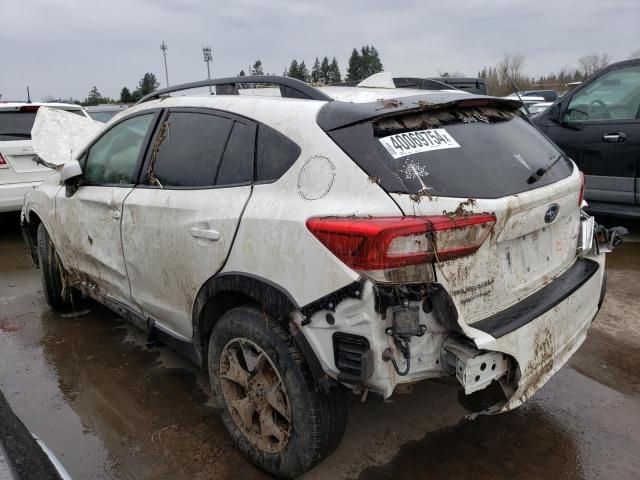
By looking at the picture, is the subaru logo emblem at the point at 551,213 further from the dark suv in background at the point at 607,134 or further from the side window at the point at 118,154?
the dark suv in background at the point at 607,134

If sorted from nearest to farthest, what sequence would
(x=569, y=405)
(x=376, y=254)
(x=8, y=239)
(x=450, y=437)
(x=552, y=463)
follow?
1. (x=376, y=254)
2. (x=552, y=463)
3. (x=450, y=437)
4. (x=569, y=405)
5. (x=8, y=239)

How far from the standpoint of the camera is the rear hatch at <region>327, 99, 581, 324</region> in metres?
1.93

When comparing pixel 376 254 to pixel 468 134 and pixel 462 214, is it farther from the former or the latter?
pixel 468 134

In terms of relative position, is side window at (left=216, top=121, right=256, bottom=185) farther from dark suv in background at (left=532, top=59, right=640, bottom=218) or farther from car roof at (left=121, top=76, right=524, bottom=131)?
dark suv in background at (left=532, top=59, right=640, bottom=218)

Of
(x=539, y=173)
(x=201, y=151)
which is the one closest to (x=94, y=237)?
(x=201, y=151)

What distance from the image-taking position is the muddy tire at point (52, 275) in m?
4.25

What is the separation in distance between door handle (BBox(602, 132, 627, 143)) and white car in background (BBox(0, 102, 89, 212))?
21.1ft

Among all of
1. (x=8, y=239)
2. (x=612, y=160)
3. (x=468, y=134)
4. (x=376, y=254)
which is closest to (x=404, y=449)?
(x=376, y=254)

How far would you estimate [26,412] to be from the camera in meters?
3.00

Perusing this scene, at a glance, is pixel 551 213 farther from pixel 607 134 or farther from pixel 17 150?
pixel 17 150

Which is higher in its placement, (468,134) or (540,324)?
(468,134)

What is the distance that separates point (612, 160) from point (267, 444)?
4.71 meters

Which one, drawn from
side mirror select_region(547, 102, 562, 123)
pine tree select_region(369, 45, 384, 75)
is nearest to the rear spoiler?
side mirror select_region(547, 102, 562, 123)

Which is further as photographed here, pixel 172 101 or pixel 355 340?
pixel 172 101
